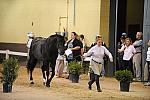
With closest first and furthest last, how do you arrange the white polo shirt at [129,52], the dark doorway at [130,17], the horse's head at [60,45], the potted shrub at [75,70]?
the horse's head at [60,45]
the potted shrub at [75,70]
the white polo shirt at [129,52]
the dark doorway at [130,17]

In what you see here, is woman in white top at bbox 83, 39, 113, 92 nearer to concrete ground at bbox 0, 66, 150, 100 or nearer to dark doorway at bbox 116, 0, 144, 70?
concrete ground at bbox 0, 66, 150, 100

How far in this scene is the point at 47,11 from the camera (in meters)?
21.3

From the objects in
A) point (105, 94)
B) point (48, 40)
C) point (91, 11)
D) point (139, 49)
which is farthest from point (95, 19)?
point (105, 94)

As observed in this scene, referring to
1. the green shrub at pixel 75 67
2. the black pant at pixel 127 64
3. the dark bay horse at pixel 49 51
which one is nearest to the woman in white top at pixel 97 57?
the dark bay horse at pixel 49 51

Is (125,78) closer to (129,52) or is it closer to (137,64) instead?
(129,52)

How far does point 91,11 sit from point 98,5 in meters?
0.58

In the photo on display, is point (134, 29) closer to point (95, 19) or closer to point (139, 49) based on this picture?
point (95, 19)

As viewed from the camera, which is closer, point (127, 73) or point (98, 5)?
point (127, 73)

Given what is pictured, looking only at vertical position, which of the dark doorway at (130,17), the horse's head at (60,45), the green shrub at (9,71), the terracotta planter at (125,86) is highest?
the dark doorway at (130,17)

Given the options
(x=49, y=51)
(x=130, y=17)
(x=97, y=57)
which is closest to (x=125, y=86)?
(x=97, y=57)

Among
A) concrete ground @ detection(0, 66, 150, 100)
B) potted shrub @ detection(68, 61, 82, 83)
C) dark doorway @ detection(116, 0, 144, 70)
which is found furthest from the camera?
dark doorway @ detection(116, 0, 144, 70)

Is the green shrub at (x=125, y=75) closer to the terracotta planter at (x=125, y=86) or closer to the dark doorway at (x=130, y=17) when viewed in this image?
the terracotta planter at (x=125, y=86)

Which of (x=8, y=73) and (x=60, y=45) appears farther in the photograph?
(x=60, y=45)

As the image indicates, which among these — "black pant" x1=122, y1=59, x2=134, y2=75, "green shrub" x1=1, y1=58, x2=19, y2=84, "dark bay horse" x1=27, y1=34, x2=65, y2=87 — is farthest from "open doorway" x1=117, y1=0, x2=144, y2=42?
"green shrub" x1=1, y1=58, x2=19, y2=84
